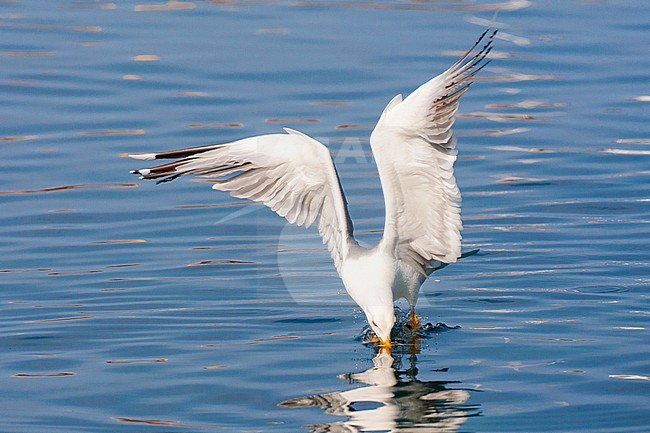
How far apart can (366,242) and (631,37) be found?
694 cm

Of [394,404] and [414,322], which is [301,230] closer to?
[414,322]

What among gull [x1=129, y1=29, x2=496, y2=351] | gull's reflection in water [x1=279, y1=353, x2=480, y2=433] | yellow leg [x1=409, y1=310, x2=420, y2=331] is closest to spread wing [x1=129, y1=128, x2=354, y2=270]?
gull [x1=129, y1=29, x2=496, y2=351]

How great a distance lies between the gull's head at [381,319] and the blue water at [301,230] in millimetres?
162

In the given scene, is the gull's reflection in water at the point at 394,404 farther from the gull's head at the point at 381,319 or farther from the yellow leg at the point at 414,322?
the yellow leg at the point at 414,322

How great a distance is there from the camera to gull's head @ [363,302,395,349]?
8305 mm

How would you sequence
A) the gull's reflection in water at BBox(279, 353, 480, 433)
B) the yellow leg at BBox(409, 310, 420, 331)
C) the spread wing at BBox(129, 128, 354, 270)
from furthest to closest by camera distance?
the yellow leg at BBox(409, 310, 420, 331), the spread wing at BBox(129, 128, 354, 270), the gull's reflection in water at BBox(279, 353, 480, 433)

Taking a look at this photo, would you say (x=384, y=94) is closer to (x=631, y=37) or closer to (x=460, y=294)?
(x=631, y=37)

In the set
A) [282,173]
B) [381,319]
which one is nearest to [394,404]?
[381,319]

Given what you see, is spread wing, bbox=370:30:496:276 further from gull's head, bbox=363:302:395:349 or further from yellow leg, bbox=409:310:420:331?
yellow leg, bbox=409:310:420:331

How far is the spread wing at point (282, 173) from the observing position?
8242 mm

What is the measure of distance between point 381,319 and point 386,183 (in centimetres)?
90

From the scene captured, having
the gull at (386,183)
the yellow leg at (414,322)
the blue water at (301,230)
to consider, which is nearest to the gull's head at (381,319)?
the gull at (386,183)

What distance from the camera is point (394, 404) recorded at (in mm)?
7344

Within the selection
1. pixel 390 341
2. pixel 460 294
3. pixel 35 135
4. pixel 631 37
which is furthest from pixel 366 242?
pixel 631 37
